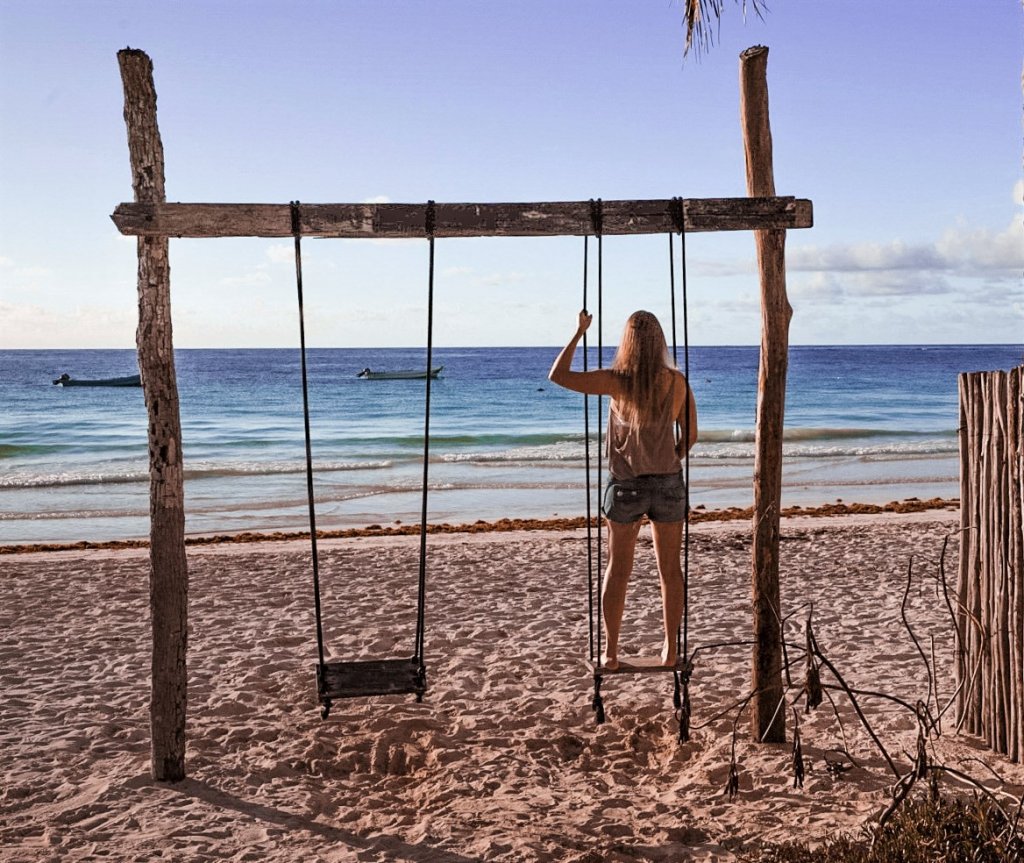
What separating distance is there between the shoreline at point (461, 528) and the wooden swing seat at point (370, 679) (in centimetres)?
653

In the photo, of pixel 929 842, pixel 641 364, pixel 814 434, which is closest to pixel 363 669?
pixel 641 364

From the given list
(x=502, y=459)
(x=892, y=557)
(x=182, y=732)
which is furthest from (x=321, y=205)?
(x=502, y=459)

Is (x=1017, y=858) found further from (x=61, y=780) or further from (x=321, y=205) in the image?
(x=61, y=780)

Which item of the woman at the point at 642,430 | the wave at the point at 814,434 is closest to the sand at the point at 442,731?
the woman at the point at 642,430

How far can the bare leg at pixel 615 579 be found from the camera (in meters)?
4.58

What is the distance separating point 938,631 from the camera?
684 cm

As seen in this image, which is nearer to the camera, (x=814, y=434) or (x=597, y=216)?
(x=597, y=216)

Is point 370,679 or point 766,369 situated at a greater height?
point 766,369

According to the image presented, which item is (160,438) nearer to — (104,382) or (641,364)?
(641,364)

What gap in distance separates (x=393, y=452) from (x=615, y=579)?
63.5 feet

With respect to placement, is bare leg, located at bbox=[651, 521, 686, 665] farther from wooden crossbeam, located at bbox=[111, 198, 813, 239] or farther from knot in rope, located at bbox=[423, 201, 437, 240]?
knot in rope, located at bbox=[423, 201, 437, 240]

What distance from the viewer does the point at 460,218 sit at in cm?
443

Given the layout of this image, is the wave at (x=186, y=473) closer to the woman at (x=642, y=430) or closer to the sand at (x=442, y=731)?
the sand at (x=442, y=731)

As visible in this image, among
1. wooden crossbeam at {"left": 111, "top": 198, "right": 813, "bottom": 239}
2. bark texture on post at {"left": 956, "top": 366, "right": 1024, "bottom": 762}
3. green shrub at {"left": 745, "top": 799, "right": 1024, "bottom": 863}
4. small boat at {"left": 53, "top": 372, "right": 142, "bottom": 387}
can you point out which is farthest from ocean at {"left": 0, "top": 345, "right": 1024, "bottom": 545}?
green shrub at {"left": 745, "top": 799, "right": 1024, "bottom": 863}
